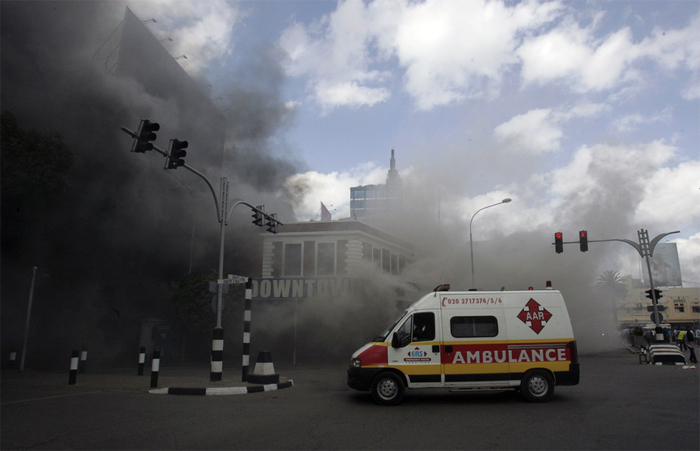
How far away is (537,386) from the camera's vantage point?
8367 millimetres

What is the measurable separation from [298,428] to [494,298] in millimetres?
4783

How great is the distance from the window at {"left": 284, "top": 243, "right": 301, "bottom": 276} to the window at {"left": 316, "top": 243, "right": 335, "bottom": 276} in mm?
1389

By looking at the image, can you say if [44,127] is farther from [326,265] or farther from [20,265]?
[326,265]

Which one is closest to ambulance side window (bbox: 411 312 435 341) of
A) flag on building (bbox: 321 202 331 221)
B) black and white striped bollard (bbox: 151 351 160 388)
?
black and white striped bollard (bbox: 151 351 160 388)

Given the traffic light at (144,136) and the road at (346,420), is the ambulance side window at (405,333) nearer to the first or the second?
the road at (346,420)

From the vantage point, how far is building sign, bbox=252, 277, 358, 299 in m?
22.5

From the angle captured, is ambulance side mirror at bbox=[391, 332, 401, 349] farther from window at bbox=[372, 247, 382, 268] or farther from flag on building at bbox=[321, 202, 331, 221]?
flag on building at bbox=[321, 202, 331, 221]

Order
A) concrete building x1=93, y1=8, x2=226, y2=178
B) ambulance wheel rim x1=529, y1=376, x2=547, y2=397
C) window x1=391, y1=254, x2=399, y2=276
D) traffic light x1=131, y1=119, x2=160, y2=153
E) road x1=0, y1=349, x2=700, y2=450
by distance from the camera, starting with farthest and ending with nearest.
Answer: window x1=391, y1=254, x2=399, y2=276, concrete building x1=93, y1=8, x2=226, y2=178, traffic light x1=131, y1=119, x2=160, y2=153, ambulance wheel rim x1=529, y1=376, x2=547, y2=397, road x1=0, y1=349, x2=700, y2=450

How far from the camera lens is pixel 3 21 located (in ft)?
67.2

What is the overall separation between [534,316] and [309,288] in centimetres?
1513

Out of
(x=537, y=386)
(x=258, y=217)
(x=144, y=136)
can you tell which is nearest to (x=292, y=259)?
(x=258, y=217)

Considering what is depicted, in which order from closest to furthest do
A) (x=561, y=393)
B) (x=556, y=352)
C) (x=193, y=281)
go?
(x=556, y=352) → (x=561, y=393) → (x=193, y=281)

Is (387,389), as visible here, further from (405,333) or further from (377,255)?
(377,255)

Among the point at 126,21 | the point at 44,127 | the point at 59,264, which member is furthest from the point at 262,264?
the point at 126,21
